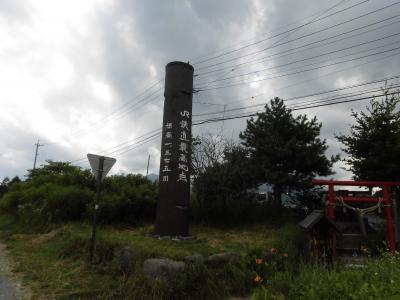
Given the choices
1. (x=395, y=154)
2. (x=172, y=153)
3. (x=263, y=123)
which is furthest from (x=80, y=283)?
(x=395, y=154)

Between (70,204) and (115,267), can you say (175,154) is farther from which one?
(70,204)

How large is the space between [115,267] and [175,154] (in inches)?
159

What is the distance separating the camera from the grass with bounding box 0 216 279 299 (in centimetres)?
589

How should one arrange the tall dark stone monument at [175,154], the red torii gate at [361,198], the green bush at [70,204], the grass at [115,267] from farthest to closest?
the green bush at [70,204], the red torii gate at [361,198], the tall dark stone monument at [175,154], the grass at [115,267]

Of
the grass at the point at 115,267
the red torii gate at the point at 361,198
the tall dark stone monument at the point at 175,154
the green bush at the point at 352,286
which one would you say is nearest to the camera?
the green bush at the point at 352,286

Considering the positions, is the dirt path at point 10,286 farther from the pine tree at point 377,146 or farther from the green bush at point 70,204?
the pine tree at point 377,146

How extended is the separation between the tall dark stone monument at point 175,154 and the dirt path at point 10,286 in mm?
3974

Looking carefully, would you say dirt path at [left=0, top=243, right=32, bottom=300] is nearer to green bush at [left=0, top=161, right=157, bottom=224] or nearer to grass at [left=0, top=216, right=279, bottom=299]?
grass at [left=0, top=216, right=279, bottom=299]

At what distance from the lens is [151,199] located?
12.6 m

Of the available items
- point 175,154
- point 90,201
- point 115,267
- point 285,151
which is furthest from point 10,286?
point 285,151

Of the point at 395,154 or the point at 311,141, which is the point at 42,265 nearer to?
the point at 311,141

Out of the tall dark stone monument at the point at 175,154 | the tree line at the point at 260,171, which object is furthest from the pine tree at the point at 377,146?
the tall dark stone monument at the point at 175,154

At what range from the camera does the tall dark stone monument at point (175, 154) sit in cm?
977

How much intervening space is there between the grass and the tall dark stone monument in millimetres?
811
